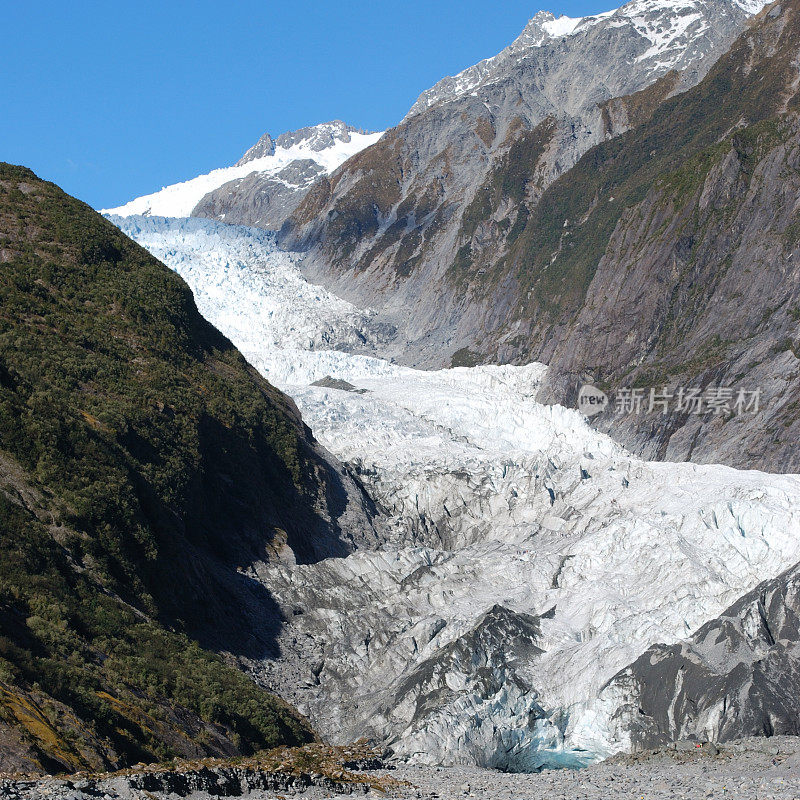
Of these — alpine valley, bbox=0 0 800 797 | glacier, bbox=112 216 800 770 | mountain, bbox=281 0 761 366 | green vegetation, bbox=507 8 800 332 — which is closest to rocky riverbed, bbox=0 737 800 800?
alpine valley, bbox=0 0 800 797

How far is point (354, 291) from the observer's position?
171 metres

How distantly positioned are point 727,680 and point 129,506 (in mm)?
24007

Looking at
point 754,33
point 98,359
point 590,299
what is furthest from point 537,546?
point 754,33

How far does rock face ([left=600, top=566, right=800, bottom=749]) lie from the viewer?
36.6m

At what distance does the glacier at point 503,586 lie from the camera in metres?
40.5

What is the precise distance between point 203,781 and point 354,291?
150550 millimetres

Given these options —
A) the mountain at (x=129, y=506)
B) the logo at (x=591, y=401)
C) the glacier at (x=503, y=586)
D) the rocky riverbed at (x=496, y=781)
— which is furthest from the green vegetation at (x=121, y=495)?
the logo at (x=591, y=401)

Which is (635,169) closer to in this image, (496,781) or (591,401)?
(591,401)

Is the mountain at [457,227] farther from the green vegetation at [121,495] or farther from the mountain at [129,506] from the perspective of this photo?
the green vegetation at [121,495]

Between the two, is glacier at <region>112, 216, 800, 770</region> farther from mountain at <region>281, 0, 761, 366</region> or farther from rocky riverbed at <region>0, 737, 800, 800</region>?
mountain at <region>281, 0, 761, 366</region>

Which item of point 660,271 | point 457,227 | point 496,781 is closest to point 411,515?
point 496,781

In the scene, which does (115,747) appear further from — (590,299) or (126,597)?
(590,299)

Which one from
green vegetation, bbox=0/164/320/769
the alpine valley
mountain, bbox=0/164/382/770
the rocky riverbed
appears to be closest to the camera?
the rocky riverbed

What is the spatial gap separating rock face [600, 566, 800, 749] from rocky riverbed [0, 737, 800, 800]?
7.21 ft
